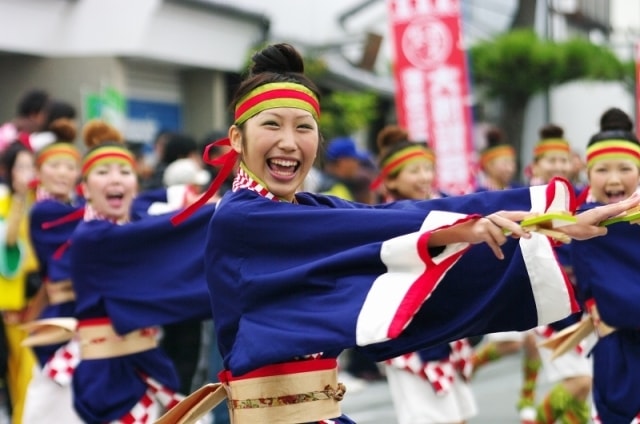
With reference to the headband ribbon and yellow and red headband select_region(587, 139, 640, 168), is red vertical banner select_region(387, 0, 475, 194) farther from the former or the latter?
the headband ribbon

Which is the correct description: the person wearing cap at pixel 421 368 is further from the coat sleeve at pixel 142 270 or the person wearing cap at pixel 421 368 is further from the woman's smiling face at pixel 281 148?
the woman's smiling face at pixel 281 148

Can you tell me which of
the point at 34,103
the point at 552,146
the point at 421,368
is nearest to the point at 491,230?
the point at 421,368

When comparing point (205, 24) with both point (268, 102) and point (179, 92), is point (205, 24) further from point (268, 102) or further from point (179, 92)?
point (268, 102)

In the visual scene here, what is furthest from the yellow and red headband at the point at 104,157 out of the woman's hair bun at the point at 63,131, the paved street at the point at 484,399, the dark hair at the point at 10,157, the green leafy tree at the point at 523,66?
the green leafy tree at the point at 523,66

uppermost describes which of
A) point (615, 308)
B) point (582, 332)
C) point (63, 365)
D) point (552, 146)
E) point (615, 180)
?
point (552, 146)

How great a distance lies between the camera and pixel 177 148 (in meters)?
9.02

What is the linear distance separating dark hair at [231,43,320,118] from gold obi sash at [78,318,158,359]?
2.36 meters

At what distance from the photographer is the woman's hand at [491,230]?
10.4 feet

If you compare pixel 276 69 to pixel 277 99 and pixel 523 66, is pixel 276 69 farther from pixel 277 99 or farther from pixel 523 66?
pixel 523 66

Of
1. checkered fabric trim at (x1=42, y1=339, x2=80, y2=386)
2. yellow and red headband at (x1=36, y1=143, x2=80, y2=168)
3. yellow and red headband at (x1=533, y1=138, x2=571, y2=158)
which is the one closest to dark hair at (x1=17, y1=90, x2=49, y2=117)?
yellow and red headband at (x1=36, y1=143, x2=80, y2=168)

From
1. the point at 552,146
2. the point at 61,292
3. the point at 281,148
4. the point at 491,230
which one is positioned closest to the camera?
the point at 491,230

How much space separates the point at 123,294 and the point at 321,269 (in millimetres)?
2634

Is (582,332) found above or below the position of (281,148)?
below

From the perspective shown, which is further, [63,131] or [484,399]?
[484,399]
